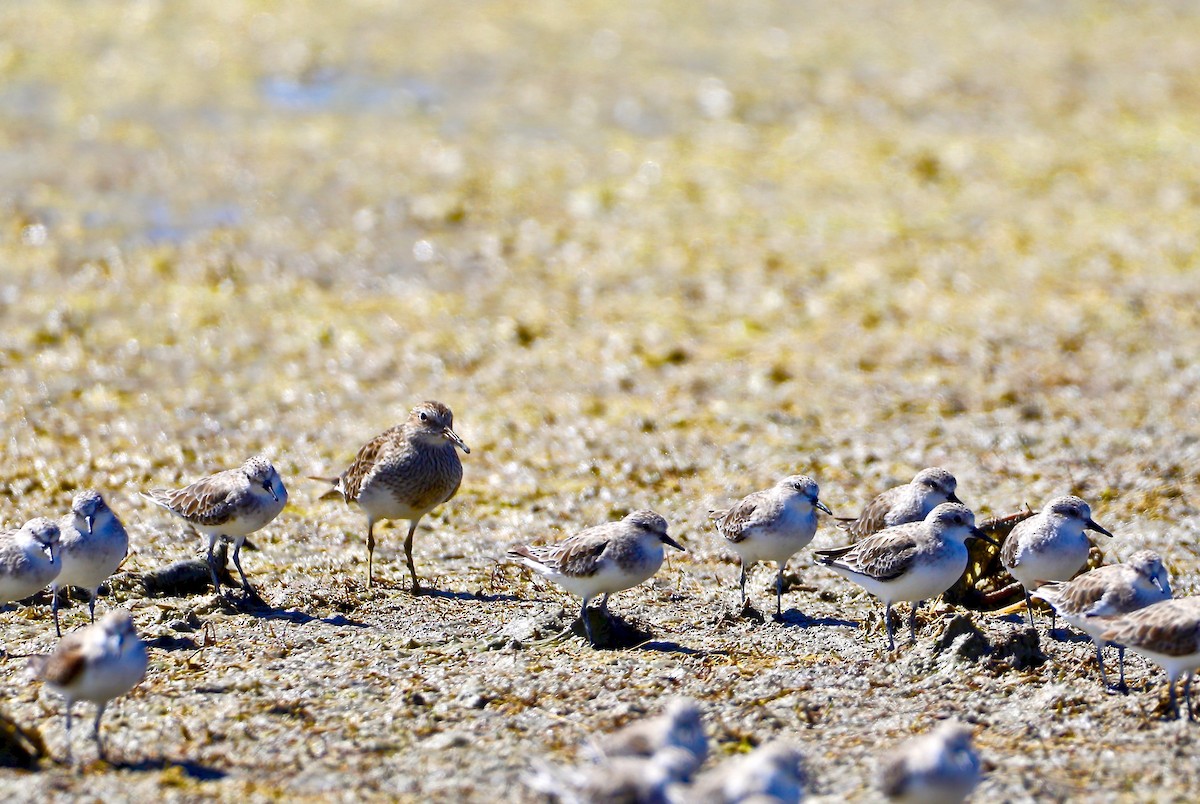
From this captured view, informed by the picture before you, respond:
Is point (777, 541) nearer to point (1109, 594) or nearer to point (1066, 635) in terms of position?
point (1066, 635)

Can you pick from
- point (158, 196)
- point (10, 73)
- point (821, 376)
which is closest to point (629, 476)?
point (821, 376)

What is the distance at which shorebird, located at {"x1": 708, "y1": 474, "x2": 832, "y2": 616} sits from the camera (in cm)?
995

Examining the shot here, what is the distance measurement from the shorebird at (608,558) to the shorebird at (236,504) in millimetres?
2003

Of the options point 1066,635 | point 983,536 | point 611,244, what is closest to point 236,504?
point 983,536

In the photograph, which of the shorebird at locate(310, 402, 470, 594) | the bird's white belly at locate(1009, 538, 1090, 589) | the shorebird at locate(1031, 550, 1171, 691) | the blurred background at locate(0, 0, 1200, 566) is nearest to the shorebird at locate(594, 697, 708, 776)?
the shorebird at locate(1031, 550, 1171, 691)

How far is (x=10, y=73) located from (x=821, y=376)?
1555 cm

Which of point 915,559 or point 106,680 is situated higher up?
point 915,559

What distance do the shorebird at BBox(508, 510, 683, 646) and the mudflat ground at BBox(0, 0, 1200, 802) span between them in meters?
0.29

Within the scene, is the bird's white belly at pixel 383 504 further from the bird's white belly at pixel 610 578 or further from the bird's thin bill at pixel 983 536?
the bird's thin bill at pixel 983 536

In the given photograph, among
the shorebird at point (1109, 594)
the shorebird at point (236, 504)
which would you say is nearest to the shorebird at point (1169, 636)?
the shorebird at point (1109, 594)

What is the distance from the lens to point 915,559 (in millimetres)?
9219

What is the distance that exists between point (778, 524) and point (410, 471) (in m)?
2.79

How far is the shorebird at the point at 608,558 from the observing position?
9.27 m

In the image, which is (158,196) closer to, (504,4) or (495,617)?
(504,4)
